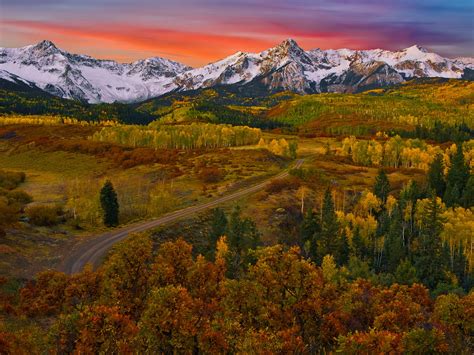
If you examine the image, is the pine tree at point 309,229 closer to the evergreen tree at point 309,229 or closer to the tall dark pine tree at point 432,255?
the evergreen tree at point 309,229

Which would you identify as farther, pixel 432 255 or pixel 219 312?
pixel 432 255

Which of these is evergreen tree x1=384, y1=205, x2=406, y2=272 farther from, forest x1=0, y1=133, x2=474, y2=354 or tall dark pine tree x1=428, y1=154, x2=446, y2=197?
forest x1=0, y1=133, x2=474, y2=354

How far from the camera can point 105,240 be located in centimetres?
7794

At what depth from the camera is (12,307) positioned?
40125mm

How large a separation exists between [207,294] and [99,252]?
144ft

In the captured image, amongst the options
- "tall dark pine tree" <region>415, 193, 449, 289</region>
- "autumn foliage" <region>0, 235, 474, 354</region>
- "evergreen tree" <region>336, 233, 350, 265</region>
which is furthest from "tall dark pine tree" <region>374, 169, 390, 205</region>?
"autumn foliage" <region>0, 235, 474, 354</region>

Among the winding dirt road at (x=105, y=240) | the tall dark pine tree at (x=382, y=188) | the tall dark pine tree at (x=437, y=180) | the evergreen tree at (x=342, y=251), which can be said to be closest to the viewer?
the winding dirt road at (x=105, y=240)

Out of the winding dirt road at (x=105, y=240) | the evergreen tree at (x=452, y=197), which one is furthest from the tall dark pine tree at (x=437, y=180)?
the winding dirt road at (x=105, y=240)

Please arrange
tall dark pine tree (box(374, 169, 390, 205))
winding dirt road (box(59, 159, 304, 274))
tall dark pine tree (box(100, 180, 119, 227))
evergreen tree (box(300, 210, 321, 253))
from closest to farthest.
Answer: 1. winding dirt road (box(59, 159, 304, 274))
2. tall dark pine tree (box(100, 180, 119, 227))
3. evergreen tree (box(300, 210, 321, 253))
4. tall dark pine tree (box(374, 169, 390, 205))

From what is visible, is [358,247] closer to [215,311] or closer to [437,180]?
[437,180]

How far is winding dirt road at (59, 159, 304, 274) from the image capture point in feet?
214

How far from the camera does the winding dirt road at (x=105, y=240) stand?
65375 mm

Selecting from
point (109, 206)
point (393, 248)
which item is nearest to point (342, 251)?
point (393, 248)

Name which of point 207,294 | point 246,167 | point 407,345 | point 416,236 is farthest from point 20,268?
point 246,167
